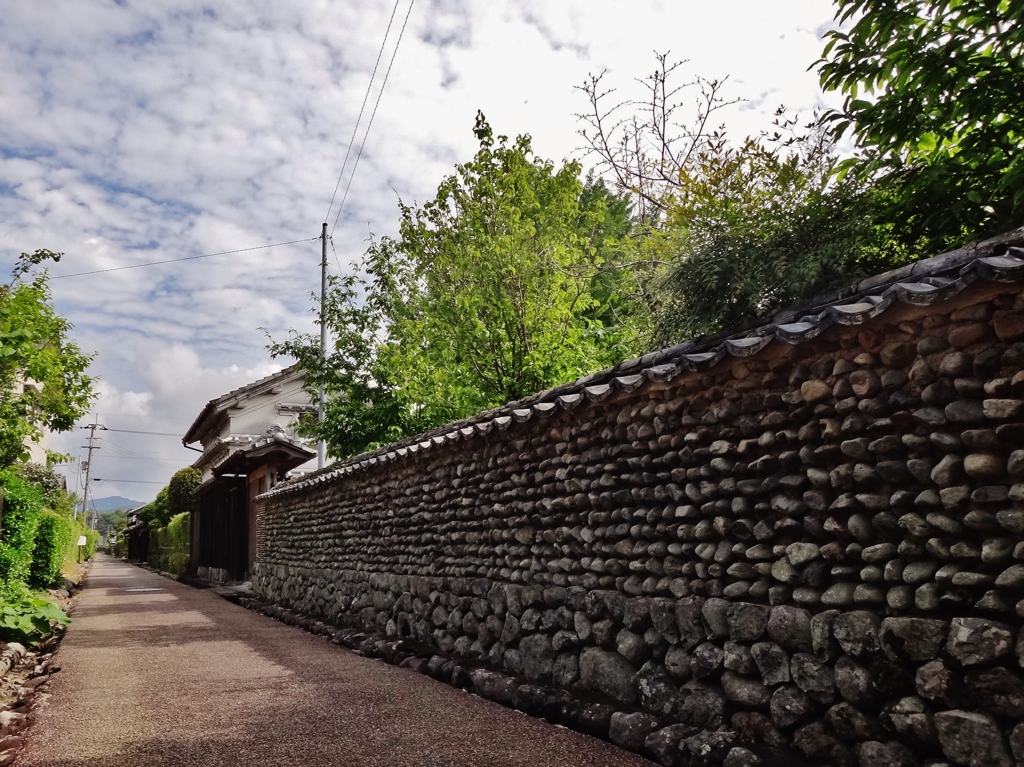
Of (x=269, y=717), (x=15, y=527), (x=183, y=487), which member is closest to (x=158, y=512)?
(x=183, y=487)

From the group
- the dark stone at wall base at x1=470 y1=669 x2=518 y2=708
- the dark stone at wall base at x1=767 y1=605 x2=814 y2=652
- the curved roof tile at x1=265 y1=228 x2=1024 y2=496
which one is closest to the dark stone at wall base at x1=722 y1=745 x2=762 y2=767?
the dark stone at wall base at x1=767 y1=605 x2=814 y2=652

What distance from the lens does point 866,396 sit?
3598 mm

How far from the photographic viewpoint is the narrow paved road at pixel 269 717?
15.4ft

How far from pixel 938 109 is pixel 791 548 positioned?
10.1 ft

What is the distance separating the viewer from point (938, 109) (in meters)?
4.95

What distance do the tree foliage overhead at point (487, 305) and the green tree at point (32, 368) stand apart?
522 centimetres

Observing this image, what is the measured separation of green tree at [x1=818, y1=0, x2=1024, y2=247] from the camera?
470 cm

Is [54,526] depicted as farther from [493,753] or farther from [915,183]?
[915,183]

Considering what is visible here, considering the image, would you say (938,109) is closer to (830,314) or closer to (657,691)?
(830,314)

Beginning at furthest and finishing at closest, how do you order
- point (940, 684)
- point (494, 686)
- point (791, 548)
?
point (494, 686)
point (791, 548)
point (940, 684)

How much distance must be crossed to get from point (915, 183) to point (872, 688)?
3.25m

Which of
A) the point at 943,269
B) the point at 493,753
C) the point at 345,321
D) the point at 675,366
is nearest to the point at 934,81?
the point at 943,269

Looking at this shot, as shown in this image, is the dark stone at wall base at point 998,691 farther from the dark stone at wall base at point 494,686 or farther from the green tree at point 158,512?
the green tree at point 158,512

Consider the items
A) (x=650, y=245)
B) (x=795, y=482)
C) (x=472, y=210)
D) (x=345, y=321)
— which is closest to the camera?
(x=795, y=482)
